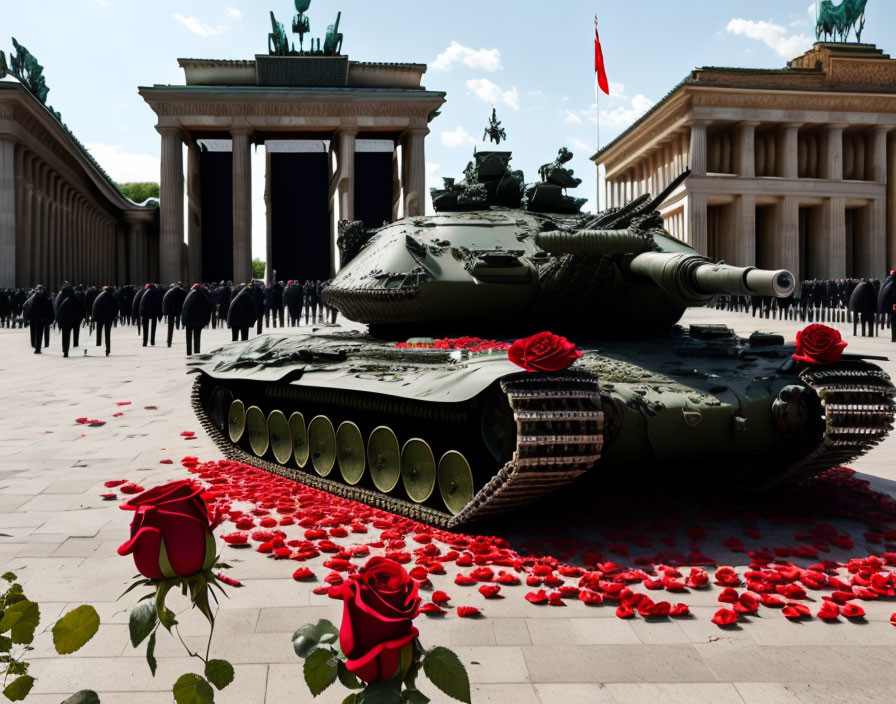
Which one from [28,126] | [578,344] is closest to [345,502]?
[578,344]

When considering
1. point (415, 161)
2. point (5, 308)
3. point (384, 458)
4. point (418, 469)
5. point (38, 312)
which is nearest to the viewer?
point (418, 469)

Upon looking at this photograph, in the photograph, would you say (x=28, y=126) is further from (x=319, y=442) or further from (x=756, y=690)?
(x=756, y=690)

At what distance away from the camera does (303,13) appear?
192ft

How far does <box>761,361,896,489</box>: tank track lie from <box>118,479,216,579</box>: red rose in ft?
15.7

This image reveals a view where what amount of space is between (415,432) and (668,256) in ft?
7.63

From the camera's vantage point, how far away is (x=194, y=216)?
185ft

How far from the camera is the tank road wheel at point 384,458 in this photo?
21.9 ft

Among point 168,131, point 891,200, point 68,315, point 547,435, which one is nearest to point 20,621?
point 547,435

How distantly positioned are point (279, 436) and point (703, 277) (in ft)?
13.8

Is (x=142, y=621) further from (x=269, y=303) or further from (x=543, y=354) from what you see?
(x=269, y=303)

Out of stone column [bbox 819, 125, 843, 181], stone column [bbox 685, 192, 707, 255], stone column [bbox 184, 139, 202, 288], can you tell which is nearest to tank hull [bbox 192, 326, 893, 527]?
stone column [bbox 685, 192, 707, 255]

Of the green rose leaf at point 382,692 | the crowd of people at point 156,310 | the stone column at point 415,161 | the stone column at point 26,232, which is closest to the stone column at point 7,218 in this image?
the stone column at point 26,232

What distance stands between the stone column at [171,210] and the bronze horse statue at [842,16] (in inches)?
1685

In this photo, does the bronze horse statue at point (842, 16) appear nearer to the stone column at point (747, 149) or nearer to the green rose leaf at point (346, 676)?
the stone column at point (747, 149)
